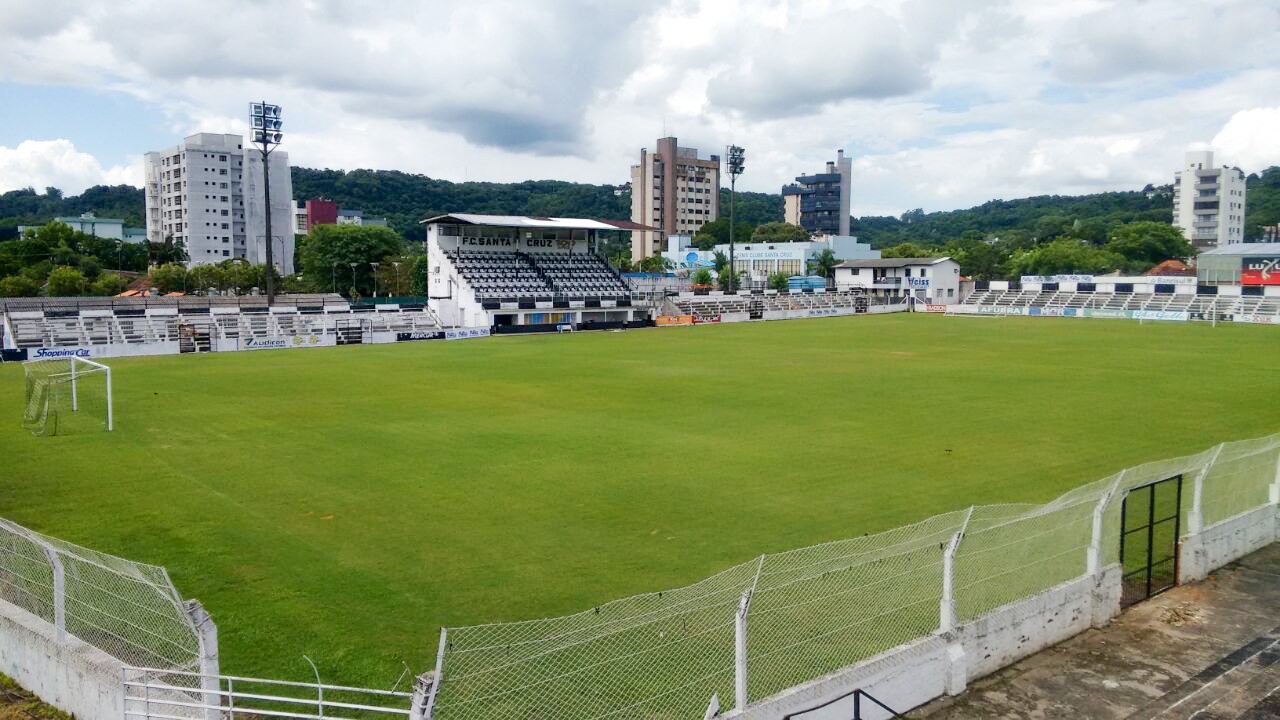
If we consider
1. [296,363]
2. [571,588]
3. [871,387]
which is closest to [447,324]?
[296,363]

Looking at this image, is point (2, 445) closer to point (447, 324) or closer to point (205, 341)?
point (205, 341)

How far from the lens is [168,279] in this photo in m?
91.8

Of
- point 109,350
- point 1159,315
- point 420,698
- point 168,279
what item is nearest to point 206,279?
point 168,279

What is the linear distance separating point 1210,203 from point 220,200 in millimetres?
161082

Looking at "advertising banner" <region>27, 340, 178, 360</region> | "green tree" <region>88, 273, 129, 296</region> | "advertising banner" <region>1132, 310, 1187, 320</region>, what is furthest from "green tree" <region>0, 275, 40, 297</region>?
"advertising banner" <region>1132, 310, 1187, 320</region>

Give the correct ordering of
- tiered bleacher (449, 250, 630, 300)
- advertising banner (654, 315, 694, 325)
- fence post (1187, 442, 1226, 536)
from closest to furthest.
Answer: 1. fence post (1187, 442, 1226, 536)
2. tiered bleacher (449, 250, 630, 300)
3. advertising banner (654, 315, 694, 325)

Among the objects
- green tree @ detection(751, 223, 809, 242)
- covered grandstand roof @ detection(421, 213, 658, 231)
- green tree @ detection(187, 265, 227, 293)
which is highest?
green tree @ detection(751, 223, 809, 242)

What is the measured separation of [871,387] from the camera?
3312 cm

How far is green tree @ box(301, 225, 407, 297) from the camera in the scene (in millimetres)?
99812

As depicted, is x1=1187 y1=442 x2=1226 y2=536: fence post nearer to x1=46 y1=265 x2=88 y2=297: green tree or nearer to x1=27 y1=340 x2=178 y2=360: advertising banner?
x1=27 y1=340 x2=178 y2=360: advertising banner

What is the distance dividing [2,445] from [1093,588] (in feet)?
80.3

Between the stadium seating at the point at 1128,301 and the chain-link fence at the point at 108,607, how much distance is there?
83.3 m

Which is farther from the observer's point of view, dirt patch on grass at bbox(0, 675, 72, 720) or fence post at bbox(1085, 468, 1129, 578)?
fence post at bbox(1085, 468, 1129, 578)

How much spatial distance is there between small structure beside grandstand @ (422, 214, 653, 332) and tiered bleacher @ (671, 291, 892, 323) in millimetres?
6989
